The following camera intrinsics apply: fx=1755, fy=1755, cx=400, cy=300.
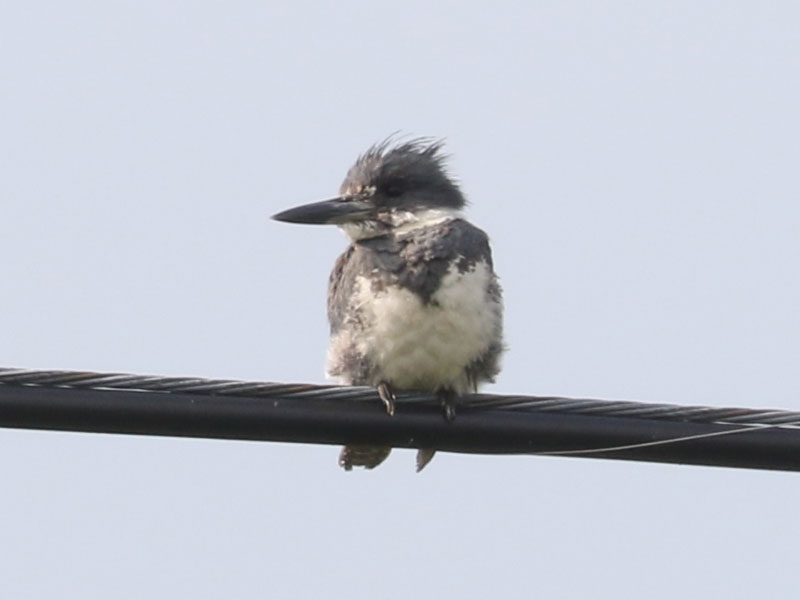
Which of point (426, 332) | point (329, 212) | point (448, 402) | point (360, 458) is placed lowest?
point (360, 458)

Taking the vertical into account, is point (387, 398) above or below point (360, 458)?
above

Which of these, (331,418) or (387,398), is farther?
(387,398)

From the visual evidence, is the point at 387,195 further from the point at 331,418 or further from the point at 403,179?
the point at 331,418

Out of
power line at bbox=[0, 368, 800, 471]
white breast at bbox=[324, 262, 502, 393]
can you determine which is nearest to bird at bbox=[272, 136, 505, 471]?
white breast at bbox=[324, 262, 502, 393]

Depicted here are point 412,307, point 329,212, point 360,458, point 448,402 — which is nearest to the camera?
point 448,402

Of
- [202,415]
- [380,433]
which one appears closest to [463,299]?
[380,433]

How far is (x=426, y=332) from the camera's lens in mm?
5621

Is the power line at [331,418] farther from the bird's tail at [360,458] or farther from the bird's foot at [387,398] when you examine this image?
the bird's tail at [360,458]

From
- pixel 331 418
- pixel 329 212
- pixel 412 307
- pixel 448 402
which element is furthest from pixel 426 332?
pixel 331 418

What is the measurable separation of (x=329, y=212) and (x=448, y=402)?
1.46 m

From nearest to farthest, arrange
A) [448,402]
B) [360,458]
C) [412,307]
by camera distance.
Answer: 1. [448,402]
2. [412,307]
3. [360,458]

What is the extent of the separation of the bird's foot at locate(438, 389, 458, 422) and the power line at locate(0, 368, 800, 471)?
18cm

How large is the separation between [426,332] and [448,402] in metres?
0.60

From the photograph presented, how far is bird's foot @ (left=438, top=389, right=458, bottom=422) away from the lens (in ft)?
16.0
